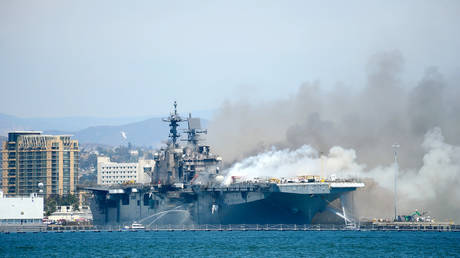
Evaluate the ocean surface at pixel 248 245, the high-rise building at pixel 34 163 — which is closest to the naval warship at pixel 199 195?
the ocean surface at pixel 248 245

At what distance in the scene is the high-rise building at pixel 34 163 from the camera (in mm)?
154250

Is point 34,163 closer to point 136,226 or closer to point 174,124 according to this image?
point 174,124

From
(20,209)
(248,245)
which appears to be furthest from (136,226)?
(248,245)

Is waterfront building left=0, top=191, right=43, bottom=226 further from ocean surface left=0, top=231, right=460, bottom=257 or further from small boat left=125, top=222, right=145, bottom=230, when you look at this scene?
ocean surface left=0, top=231, right=460, bottom=257

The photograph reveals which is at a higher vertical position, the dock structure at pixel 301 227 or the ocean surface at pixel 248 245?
the dock structure at pixel 301 227

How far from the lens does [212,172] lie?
7844 cm

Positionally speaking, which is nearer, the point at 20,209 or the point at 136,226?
the point at 136,226

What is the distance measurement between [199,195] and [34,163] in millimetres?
87669

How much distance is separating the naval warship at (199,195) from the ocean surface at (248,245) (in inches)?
78.6

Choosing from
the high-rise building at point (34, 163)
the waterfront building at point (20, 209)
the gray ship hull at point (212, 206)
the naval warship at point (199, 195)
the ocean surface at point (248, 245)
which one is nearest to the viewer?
the ocean surface at point (248, 245)

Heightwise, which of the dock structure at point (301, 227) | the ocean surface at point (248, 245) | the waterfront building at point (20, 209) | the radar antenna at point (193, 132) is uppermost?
the radar antenna at point (193, 132)

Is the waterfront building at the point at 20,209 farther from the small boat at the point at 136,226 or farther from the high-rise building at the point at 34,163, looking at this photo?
the high-rise building at the point at 34,163

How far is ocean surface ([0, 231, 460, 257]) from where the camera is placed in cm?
5212

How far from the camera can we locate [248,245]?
188 feet
